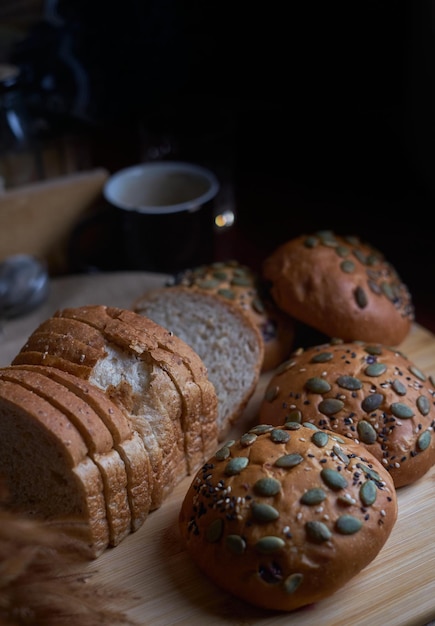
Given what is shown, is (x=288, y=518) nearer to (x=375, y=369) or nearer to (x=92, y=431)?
(x=92, y=431)

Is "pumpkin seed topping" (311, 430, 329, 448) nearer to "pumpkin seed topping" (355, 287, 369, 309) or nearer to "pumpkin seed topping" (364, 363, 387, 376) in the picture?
"pumpkin seed topping" (364, 363, 387, 376)

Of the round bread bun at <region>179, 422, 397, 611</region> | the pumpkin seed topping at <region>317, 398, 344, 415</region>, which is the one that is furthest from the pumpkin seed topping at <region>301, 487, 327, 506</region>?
the pumpkin seed topping at <region>317, 398, 344, 415</region>

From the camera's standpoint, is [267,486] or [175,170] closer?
[267,486]

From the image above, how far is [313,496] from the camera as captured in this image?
1.68m

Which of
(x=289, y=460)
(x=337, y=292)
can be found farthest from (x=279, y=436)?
(x=337, y=292)

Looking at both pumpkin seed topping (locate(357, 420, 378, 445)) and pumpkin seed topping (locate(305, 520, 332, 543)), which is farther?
pumpkin seed topping (locate(357, 420, 378, 445))

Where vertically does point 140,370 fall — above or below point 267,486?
above

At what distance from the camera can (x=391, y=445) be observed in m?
1.98

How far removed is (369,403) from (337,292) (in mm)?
484

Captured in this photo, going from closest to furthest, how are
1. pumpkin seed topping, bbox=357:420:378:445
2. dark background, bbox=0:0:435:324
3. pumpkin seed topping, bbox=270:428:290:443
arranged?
pumpkin seed topping, bbox=270:428:290:443, pumpkin seed topping, bbox=357:420:378:445, dark background, bbox=0:0:435:324

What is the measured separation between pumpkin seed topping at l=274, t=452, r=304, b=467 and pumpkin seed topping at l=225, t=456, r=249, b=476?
0.27ft

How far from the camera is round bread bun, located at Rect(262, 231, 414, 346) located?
2387 millimetres

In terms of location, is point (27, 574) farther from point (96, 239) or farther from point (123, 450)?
point (96, 239)

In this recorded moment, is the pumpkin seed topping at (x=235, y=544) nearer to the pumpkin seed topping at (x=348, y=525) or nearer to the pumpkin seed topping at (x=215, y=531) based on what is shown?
the pumpkin seed topping at (x=215, y=531)
